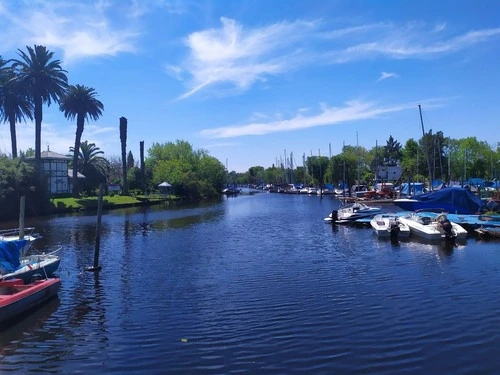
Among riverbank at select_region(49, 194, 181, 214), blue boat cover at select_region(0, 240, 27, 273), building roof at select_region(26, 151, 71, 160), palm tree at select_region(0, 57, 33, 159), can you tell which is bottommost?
blue boat cover at select_region(0, 240, 27, 273)

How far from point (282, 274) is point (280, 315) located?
7054 millimetres

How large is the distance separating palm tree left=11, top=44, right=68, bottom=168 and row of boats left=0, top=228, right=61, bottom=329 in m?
55.8

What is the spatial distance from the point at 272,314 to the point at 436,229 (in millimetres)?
21026

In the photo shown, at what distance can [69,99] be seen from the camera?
89125 mm

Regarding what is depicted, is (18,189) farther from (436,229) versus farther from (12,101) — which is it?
(436,229)

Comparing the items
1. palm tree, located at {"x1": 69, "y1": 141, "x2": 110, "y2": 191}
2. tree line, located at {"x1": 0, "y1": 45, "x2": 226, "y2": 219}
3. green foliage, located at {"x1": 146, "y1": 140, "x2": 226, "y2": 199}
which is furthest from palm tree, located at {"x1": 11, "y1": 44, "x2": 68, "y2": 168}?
green foliage, located at {"x1": 146, "y1": 140, "x2": 226, "y2": 199}

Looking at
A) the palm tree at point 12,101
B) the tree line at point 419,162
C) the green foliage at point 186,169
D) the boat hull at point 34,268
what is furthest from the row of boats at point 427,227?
the green foliage at point 186,169

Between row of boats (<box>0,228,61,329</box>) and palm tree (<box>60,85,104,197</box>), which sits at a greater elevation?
palm tree (<box>60,85,104,197</box>)

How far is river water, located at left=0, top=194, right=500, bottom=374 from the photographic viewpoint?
12508 mm

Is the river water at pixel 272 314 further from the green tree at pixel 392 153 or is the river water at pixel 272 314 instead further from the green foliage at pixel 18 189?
the green tree at pixel 392 153

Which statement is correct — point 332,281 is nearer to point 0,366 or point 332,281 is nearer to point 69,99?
point 0,366

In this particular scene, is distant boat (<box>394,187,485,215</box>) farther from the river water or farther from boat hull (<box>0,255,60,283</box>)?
boat hull (<box>0,255,60,283</box>)

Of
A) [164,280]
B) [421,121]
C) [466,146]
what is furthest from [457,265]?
[466,146]

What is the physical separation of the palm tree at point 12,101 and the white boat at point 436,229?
63621 millimetres
